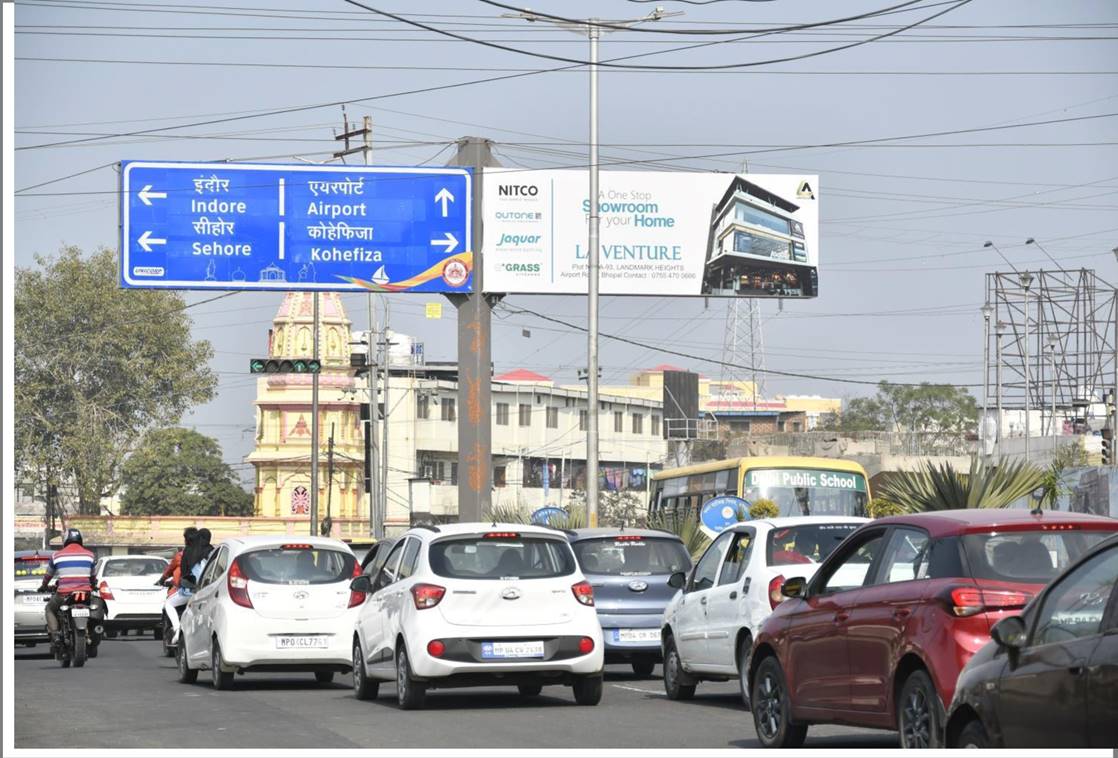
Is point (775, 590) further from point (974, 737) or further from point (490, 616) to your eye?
point (974, 737)

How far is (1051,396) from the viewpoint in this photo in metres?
76.1

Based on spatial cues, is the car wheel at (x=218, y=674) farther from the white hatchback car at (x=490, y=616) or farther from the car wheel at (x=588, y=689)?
the car wheel at (x=588, y=689)

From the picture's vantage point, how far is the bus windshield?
1348 inches

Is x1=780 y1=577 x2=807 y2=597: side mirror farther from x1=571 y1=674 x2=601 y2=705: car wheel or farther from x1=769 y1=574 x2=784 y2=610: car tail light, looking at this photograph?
x1=571 y1=674 x2=601 y2=705: car wheel

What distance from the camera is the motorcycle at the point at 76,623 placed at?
935 inches

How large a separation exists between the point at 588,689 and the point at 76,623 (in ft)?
32.6

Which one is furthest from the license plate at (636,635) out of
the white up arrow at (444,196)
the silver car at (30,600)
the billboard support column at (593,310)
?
the white up arrow at (444,196)

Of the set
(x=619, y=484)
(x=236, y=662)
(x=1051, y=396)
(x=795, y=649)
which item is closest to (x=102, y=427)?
(x=619, y=484)

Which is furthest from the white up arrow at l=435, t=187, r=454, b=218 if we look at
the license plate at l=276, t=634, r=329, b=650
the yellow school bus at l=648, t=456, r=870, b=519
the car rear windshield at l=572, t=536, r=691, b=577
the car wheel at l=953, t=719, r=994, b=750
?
the car wheel at l=953, t=719, r=994, b=750

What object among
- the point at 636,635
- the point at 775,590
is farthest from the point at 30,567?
the point at 775,590

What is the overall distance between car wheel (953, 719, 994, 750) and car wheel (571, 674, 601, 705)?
7.43 metres

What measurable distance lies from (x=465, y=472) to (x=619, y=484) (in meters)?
64.1

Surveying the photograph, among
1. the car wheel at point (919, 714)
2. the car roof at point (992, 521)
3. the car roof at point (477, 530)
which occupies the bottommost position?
the car wheel at point (919, 714)

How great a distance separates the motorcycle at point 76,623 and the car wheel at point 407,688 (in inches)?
356
